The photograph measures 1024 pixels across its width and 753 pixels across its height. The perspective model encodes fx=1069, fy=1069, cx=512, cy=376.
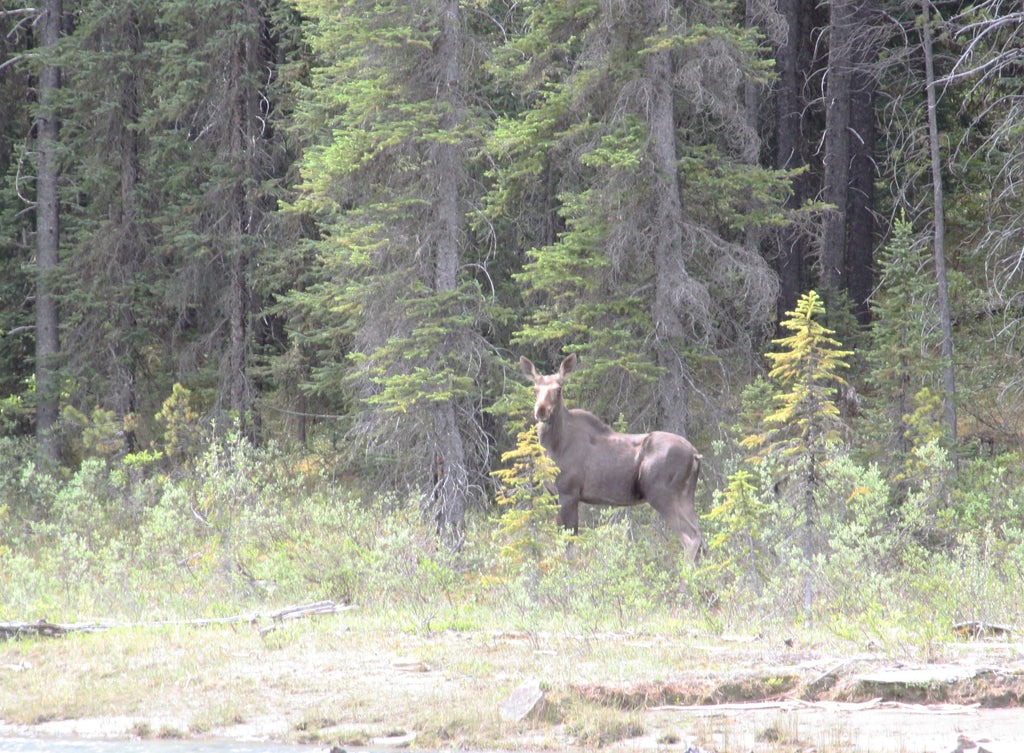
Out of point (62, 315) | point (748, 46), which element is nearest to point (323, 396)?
point (62, 315)

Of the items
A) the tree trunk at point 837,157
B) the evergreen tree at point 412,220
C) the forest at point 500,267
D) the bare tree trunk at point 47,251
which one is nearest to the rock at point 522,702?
the forest at point 500,267

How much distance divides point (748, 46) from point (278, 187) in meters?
9.69

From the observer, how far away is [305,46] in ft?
69.9

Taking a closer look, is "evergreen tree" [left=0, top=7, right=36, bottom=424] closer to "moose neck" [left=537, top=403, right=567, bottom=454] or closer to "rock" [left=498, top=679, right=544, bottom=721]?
"moose neck" [left=537, top=403, right=567, bottom=454]

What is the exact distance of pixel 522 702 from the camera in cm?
738

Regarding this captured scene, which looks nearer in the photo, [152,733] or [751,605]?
[152,733]

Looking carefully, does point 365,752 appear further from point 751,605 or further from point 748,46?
point 748,46

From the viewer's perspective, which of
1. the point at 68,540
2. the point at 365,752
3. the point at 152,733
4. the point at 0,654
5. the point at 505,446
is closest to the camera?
the point at 365,752

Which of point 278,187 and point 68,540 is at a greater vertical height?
point 278,187

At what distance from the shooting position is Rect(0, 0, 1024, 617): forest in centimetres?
1405

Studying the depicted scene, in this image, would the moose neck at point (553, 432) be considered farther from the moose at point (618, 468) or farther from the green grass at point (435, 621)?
the green grass at point (435, 621)

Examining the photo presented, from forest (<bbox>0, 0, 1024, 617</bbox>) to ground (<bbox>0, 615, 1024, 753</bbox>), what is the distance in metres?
2.18

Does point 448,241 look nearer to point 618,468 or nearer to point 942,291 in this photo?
point 618,468

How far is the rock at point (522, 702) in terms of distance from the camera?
23.9ft
